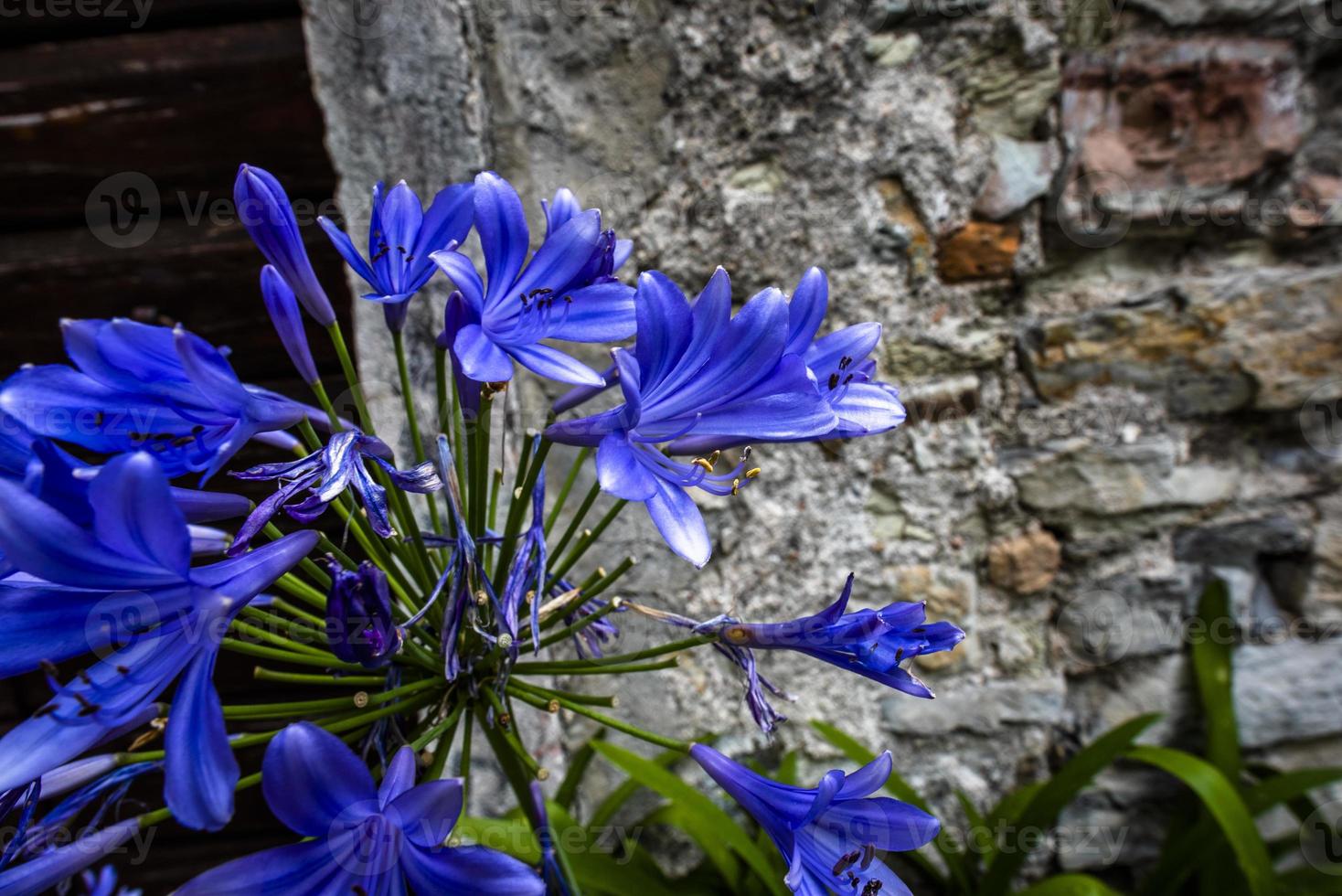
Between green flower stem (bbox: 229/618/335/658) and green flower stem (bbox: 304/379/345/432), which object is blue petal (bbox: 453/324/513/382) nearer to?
green flower stem (bbox: 304/379/345/432)

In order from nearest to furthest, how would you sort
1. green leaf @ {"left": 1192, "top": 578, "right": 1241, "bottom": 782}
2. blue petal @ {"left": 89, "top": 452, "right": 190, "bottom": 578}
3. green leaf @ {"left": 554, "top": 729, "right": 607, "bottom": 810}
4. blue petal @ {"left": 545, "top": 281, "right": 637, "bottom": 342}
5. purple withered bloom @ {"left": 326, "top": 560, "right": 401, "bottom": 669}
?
1. blue petal @ {"left": 89, "top": 452, "right": 190, "bottom": 578}
2. purple withered bloom @ {"left": 326, "top": 560, "right": 401, "bottom": 669}
3. blue petal @ {"left": 545, "top": 281, "right": 637, "bottom": 342}
4. green leaf @ {"left": 554, "top": 729, "right": 607, "bottom": 810}
5. green leaf @ {"left": 1192, "top": 578, "right": 1241, "bottom": 782}

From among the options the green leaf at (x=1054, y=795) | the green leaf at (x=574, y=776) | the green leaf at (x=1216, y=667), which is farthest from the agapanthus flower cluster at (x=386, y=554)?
the green leaf at (x=1216, y=667)

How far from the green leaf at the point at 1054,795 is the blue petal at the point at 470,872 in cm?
121

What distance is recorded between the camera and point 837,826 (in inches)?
23.2

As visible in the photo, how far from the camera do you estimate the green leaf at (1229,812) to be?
125 centimetres

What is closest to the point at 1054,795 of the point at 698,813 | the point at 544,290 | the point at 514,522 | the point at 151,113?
the point at 698,813

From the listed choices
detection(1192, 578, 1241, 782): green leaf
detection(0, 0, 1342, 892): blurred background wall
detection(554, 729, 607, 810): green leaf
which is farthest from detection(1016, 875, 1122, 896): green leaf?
detection(554, 729, 607, 810): green leaf

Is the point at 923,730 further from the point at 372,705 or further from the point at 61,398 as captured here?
the point at 61,398

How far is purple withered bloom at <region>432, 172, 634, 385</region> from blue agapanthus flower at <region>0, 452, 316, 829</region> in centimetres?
22

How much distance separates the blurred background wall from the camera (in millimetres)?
1238

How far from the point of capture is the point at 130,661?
1.55ft

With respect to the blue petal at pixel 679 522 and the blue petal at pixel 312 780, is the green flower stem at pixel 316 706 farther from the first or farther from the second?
the blue petal at pixel 679 522

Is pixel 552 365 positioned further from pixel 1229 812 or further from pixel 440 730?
pixel 1229 812

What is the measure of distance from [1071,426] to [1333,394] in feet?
1.77
